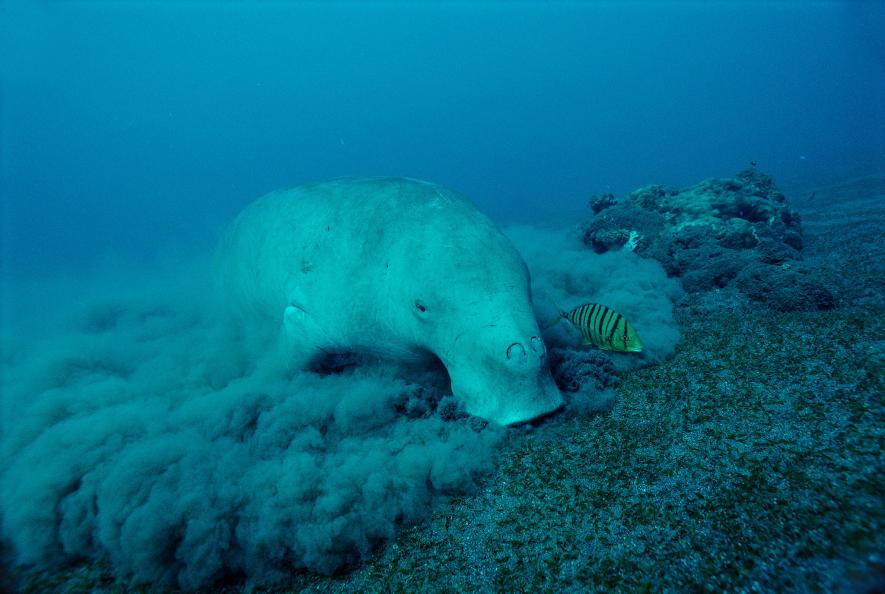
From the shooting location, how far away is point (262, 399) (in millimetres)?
3428

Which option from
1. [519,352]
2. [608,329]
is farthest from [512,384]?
[608,329]

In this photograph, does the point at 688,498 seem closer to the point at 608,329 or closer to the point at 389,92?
the point at 608,329

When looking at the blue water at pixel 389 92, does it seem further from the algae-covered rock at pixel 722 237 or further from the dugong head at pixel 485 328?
the dugong head at pixel 485 328

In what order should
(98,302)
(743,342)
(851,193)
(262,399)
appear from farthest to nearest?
(851,193) < (98,302) < (743,342) < (262,399)

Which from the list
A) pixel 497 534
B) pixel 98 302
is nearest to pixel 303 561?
pixel 497 534

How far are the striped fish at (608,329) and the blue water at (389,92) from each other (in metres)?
77.9

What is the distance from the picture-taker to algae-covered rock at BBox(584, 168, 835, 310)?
15.9ft

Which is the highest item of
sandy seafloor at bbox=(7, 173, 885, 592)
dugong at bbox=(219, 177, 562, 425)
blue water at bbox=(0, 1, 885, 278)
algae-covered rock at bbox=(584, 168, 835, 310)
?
blue water at bbox=(0, 1, 885, 278)

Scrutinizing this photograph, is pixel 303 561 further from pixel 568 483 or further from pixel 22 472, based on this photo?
pixel 22 472

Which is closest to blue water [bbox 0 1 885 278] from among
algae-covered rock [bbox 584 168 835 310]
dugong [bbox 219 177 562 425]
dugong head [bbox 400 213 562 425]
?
algae-covered rock [bbox 584 168 835 310]

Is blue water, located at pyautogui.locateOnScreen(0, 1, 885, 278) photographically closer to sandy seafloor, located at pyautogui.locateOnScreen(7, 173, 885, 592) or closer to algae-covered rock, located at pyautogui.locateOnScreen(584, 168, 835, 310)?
algae-covered rock, located at pyautogui.locateOnScreen(584, 168, 835, 310)

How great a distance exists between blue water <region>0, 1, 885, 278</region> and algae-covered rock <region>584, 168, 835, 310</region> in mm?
69966

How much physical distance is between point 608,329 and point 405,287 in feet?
6.39

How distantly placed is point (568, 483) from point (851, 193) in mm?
18615
